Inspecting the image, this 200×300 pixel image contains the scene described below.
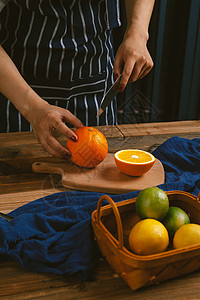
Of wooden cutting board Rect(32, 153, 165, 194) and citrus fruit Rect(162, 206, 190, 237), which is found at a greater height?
citrus fruit Rect(162, 206, 190, 237)

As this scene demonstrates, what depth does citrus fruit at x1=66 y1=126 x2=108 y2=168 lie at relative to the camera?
1.11 meters

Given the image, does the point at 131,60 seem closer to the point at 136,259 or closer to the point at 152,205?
the point at 152,205

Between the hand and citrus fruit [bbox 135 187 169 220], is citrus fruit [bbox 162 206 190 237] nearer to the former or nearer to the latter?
citrus fruit [bbox 135 187 169 220]

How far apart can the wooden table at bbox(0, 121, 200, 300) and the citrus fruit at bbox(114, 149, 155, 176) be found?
0.18m

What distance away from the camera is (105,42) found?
5.03 feet

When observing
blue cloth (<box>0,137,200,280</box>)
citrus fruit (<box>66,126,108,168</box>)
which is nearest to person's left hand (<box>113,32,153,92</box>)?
citrus fruit (<box>66,126,108,168</box>)

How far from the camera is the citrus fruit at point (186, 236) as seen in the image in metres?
0.69

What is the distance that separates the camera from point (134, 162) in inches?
43.8

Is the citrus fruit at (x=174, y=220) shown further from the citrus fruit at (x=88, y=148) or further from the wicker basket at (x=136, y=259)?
the citrus fruit at (x=88, y=148)

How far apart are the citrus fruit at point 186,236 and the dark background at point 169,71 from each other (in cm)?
174

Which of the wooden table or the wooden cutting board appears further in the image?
the wooden cutting board

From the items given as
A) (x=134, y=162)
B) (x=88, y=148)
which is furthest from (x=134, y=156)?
(x=88, y=148)

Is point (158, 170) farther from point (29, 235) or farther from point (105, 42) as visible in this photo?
point (105, 42)

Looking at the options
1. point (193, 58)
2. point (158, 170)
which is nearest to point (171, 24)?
point (193, 58)
